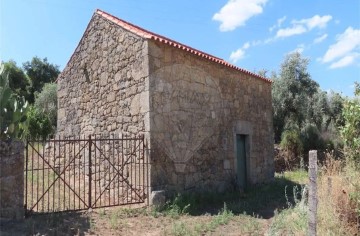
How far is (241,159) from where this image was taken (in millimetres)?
11570

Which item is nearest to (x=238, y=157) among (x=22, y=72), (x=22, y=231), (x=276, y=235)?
(x=276, y=235)

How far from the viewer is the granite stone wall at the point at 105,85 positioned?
8.81m

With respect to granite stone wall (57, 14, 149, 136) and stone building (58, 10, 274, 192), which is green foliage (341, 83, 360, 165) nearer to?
stone building (58, 10, 274, 192)

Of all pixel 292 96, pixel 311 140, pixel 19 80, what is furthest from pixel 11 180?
pixel 19 80

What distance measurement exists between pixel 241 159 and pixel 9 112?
7120 millimetres

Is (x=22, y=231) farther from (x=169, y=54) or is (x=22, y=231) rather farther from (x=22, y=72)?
(x=22, y=72)

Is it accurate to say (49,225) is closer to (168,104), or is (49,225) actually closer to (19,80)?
(168,104)

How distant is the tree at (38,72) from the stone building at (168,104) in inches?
739

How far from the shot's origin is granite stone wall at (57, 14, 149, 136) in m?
8.81

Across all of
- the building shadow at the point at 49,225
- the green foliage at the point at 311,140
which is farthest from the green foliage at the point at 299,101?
the building shadow at the point at 49,225

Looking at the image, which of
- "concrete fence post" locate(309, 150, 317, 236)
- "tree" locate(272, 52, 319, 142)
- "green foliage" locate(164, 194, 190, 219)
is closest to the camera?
"concrete fence post" locate(309, 150, 317, 236)

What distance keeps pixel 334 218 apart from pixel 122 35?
650 cm

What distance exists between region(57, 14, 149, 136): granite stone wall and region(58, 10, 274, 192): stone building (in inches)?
1.0

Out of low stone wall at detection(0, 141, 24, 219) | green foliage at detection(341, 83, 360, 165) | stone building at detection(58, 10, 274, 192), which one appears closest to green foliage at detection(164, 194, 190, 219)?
stone building at detection(58, 10, 274, 192)
